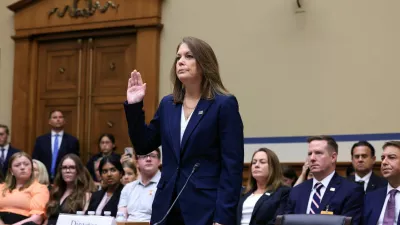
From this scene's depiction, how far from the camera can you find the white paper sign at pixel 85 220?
14.3ft

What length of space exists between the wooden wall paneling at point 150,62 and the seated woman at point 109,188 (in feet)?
6.57

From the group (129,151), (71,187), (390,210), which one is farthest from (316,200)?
(129,151)

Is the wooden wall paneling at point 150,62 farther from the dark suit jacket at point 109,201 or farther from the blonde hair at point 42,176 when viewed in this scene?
the dark suit jacket at point 109,201

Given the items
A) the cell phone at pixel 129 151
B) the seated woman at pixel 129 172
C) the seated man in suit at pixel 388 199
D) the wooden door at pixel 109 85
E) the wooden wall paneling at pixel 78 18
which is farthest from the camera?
the wooden door at pixel 109 85

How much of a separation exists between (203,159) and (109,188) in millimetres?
3953

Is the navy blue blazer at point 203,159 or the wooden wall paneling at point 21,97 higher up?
the wooden wall paneling at point 21,97

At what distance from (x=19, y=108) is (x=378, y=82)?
16.3 ft

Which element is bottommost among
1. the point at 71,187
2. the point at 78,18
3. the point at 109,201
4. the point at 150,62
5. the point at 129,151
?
the point at 109,201

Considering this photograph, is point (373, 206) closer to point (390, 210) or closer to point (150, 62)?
point (390, 210)

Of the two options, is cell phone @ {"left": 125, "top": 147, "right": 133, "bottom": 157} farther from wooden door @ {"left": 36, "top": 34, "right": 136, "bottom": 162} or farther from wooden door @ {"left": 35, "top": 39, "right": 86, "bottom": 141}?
wooden door @ {"left": 35, "top": 39, "right": 86, "bottom": 141}

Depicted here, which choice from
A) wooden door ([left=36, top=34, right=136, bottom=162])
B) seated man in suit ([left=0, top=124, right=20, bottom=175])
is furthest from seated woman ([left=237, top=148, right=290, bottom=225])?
seated man in suit ([left=0, top=124, right=20, bottom=175])

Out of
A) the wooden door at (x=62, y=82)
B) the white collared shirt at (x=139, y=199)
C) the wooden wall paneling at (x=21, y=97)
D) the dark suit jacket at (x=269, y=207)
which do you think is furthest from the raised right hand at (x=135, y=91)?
the wooden wall paneling at (x=21, y=97)

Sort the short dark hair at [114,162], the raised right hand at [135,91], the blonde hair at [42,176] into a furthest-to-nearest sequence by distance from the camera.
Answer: the blonde hair at [42,176] < the short dark hair at [114,162] < the raised right hand at [135,91]

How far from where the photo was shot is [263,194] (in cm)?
581
